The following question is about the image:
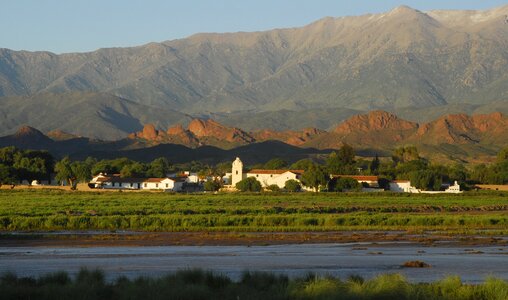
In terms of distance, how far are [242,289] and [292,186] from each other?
111 meters

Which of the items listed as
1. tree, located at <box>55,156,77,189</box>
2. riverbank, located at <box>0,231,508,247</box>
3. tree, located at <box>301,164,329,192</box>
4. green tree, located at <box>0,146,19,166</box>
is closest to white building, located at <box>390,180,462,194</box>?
tree, located at <box>301,164,329,192</box>

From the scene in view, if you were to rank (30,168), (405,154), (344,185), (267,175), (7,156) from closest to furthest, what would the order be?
1. (344,185)
2. (267,175)
3. (30,168)
4. (7,156)
5. (405,154)

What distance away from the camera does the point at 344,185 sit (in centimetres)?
13612

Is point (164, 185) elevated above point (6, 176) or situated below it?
below

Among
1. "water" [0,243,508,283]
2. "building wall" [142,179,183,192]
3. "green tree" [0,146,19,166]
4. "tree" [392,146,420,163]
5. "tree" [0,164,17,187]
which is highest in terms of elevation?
"tree" [392,146,420,163]

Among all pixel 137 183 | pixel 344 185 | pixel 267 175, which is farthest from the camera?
pixel 267 175

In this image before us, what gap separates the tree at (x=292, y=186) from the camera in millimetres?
139625

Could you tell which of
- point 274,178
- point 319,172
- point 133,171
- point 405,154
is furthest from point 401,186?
point 405,154

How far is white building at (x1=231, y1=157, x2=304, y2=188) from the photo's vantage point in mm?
147375

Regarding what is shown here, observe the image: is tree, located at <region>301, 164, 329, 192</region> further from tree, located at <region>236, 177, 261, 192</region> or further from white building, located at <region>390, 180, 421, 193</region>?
white building, located at <region>390, 180, 421, 193</region>

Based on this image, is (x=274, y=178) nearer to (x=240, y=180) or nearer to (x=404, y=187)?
(x=240, y=180)

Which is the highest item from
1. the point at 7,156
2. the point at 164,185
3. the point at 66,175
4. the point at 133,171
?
the point at 7,156

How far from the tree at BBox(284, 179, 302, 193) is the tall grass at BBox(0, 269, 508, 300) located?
109m

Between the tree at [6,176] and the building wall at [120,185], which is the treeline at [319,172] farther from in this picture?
the building wall at [120,185]
